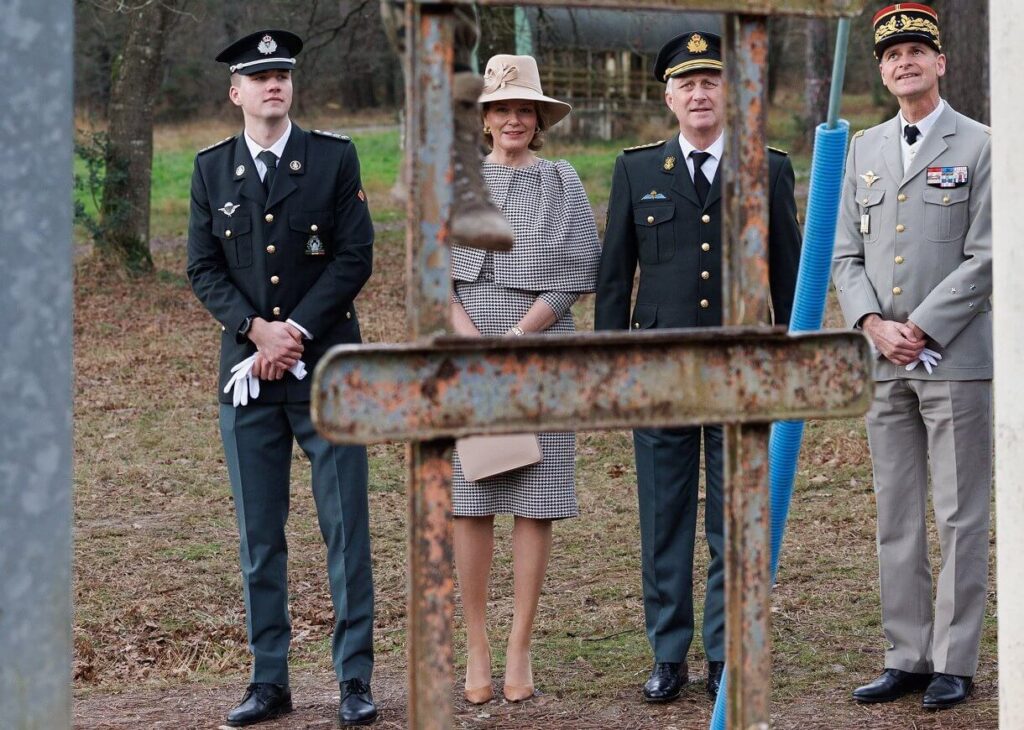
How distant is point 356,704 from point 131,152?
11568 mm

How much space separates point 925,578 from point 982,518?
0.87 ft

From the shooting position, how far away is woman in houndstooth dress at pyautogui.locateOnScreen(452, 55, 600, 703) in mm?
4609

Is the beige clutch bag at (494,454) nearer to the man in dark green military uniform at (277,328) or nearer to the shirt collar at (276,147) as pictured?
the man in dark green military uniform at (277,328)

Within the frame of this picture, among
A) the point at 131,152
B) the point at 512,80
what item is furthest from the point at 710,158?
the point at 131,152

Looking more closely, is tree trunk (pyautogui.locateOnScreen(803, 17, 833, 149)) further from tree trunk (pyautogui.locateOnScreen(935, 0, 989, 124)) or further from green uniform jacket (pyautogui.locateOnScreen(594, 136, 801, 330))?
green uniform jacket (pyautogui.locateOnScreen(594, 136, 801, 330))

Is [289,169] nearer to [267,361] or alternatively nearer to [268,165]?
[268,165]

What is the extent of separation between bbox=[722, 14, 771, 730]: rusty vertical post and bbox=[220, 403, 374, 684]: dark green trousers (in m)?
2.16

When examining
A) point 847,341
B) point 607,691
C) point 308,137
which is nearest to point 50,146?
point 847,341

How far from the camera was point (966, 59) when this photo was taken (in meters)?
14.0

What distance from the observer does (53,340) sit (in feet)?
8.13

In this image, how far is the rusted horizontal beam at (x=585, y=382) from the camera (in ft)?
7.43

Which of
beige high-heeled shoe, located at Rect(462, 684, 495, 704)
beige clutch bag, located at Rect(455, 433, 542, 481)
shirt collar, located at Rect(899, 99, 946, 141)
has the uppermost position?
shirt collar, located at Rect(899, 99, 946, 141)

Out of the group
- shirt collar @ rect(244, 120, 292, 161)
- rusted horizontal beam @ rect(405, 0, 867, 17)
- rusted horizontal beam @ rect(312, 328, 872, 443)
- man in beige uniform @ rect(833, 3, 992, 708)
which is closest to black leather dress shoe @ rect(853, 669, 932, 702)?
man in beige uniform @ rect(833, 3, 992, 708)

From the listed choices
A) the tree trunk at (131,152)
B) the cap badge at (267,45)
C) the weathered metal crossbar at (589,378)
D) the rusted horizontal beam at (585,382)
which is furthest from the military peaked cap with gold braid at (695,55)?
the tree trunk at (131,152)
